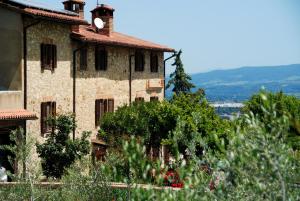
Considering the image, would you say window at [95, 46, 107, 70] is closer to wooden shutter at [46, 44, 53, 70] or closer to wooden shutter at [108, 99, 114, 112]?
wooden shutter at [108, 99, 114, 112]

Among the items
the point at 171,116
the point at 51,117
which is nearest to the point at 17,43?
the point at 51,117

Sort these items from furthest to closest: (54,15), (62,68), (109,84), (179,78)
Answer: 1. (179,78)
2. (109,84)
3. (62,68)
4. (54,15)

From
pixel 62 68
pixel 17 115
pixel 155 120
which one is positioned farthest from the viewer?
pixel 155 120

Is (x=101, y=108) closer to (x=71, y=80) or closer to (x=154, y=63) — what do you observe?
(x=71, y=80)

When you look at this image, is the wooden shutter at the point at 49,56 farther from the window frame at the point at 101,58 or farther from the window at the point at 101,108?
the window at the point at 101,108

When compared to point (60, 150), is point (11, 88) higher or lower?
higher

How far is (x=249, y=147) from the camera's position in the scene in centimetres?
650

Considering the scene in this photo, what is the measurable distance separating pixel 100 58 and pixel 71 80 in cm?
376

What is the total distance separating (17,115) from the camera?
2192cm

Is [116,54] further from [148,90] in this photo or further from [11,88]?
[11,88]

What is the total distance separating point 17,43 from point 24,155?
967 centimetres

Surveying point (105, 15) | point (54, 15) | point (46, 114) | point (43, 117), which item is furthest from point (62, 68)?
point (105, 15)

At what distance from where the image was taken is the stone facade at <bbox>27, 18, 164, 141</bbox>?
24328mm

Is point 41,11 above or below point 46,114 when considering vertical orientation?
above
